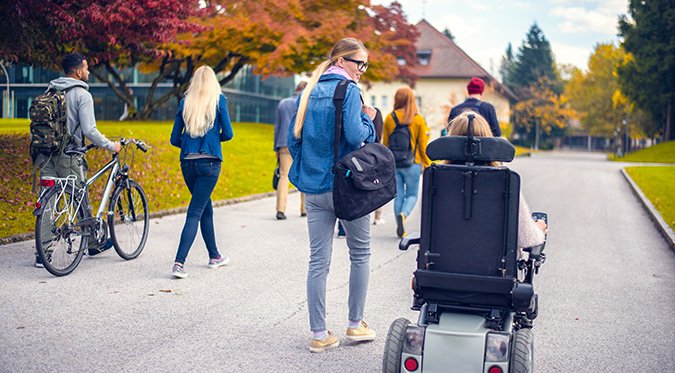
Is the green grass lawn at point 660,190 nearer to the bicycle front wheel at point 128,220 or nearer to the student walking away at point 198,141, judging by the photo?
the student walking away at point 198,141

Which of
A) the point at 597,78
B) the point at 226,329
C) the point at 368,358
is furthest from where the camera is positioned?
the point at 597,78

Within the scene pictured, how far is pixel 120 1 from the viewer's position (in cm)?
1143

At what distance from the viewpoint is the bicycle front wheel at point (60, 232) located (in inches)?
234

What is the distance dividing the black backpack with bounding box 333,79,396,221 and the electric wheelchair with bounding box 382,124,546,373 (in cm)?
45

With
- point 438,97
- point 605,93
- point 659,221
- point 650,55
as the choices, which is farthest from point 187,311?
point 605,93

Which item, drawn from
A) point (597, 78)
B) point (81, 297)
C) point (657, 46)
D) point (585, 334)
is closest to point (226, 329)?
point (81, 297)

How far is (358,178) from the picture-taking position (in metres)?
3.97

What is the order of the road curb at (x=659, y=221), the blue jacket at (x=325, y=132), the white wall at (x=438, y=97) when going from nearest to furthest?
the blue jacket at (x=325, y=132) < the road curb at (x=659, y=221) < the white wall at (x=438, y=97)

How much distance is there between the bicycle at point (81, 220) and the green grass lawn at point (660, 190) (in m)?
7.98

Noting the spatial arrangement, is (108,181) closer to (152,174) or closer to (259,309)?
(259,309)

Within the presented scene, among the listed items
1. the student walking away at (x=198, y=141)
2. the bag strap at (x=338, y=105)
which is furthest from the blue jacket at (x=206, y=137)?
the bag strap at (x=338, y=105)

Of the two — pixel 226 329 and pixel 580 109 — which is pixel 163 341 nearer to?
pixel 226 329

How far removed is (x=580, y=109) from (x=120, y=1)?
67.2m

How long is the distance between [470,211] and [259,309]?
237cm
